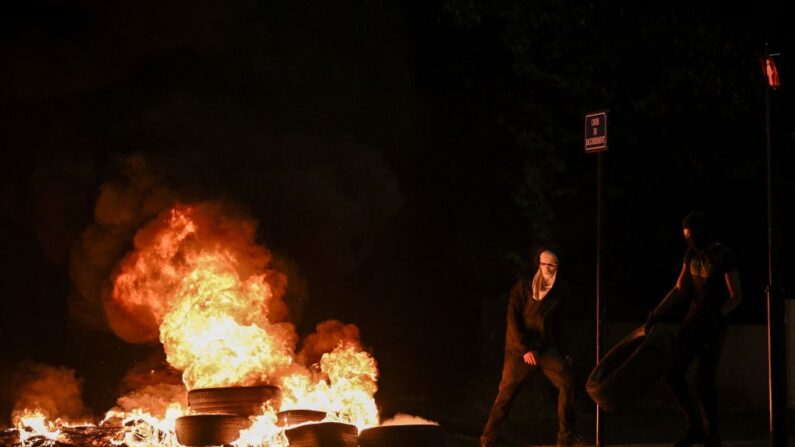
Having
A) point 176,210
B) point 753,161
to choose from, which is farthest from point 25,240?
point 753,161

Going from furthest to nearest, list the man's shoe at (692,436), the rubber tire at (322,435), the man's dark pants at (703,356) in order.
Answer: the man's shoe at (692,436) < the man's dark pants at (703,356) < the rubber tire at (322,435)

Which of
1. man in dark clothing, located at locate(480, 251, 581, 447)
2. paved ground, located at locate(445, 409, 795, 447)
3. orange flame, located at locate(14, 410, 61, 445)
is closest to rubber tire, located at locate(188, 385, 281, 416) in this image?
orange flame, located at locate(14, 410, 61, 445)

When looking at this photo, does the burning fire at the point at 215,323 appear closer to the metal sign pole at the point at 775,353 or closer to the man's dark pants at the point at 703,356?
the man's dark pants at the point at 703,356

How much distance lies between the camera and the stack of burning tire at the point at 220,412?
1004cm

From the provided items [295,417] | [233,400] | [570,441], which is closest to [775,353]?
[570,441]

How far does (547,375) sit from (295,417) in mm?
2472

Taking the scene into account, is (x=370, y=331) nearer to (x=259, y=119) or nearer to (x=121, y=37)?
(x=259, y=119)

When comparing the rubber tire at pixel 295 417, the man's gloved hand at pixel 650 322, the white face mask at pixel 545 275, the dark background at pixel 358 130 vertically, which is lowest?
the rubber tire at pixel 295 417

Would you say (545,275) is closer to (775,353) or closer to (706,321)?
(706,321)

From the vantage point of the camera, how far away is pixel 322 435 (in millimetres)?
9703

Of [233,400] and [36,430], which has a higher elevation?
[233,400]

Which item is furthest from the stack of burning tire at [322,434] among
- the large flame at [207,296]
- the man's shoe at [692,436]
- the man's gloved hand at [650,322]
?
the man's shoe at [692,436]

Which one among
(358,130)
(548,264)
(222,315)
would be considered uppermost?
(358,130)

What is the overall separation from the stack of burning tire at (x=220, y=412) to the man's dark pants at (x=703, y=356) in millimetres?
3919
